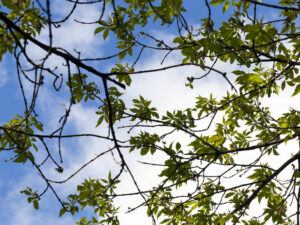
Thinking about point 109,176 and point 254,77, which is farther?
point 109,176

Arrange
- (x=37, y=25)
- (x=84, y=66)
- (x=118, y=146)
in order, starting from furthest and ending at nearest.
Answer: (x=37, y=25)
(x=118, y=146)
(x=84, y=66)

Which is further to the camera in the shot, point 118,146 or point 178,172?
point 178,172

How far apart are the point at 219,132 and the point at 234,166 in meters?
0.47

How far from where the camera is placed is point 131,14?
419cm

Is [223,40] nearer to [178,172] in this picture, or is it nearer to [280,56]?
[280,56]

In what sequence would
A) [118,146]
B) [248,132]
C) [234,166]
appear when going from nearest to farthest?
1. [118,146]
2. [234,166]
3. [248,132]

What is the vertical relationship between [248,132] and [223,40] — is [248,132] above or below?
below

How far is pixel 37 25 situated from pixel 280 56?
3144mm

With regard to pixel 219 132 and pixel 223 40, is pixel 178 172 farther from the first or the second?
pixel 223 40

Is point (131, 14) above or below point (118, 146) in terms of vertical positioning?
above

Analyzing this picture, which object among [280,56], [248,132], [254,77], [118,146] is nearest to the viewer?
[118,146]

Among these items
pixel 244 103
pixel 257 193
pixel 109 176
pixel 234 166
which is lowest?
pixel 257 193

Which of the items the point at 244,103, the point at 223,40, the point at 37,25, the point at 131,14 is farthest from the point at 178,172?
the point at 37,25

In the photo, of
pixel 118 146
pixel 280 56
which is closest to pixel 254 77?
pixel 280 56
